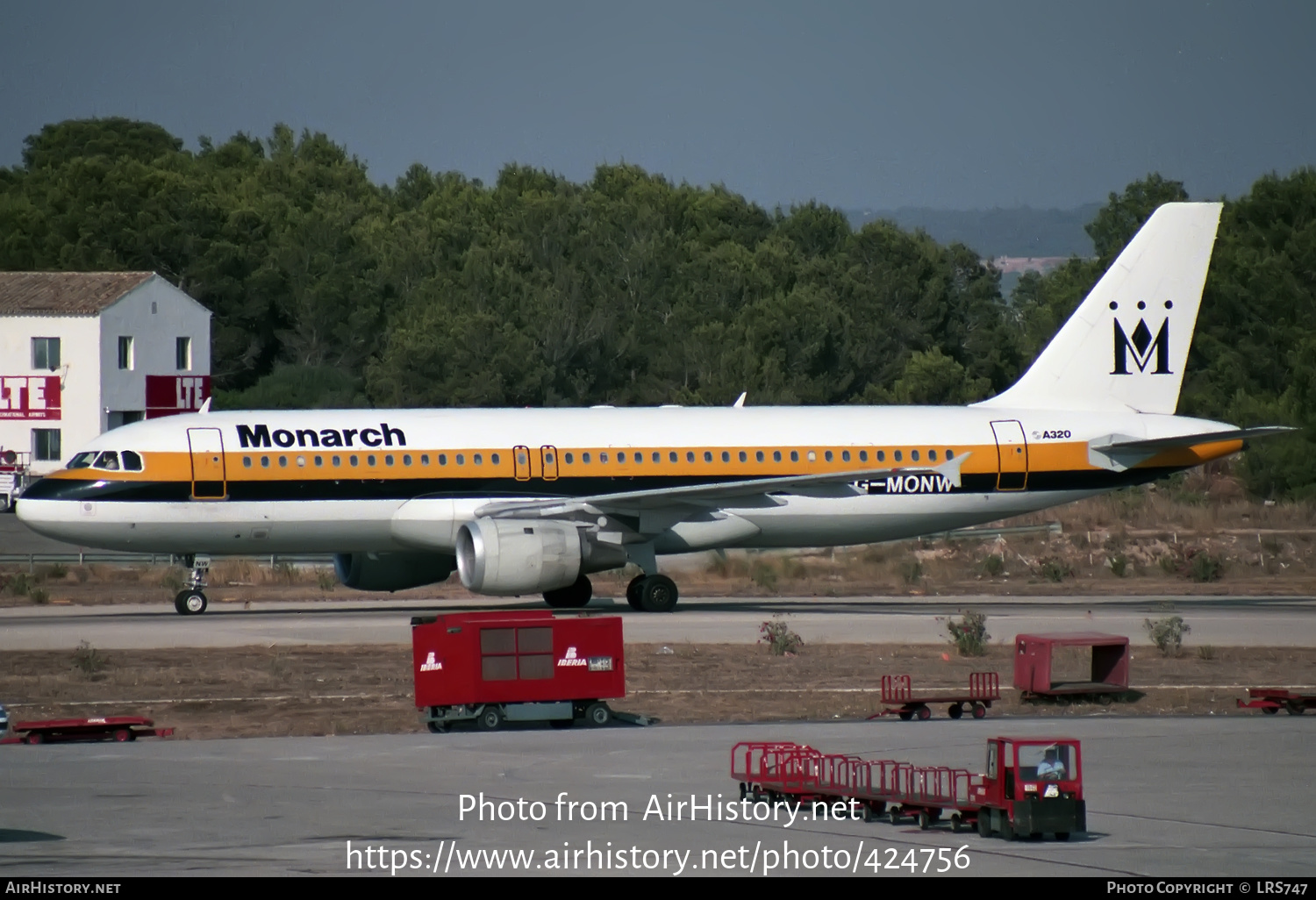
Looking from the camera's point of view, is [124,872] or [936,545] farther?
[936,545]

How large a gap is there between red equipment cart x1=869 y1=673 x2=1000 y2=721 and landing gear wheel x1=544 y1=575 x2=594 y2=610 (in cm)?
1096

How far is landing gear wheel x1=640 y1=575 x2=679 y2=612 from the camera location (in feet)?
103

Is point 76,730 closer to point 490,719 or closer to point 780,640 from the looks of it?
point 490,719

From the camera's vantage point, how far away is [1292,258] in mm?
72312

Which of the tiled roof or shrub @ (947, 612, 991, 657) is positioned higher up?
the tiled roof

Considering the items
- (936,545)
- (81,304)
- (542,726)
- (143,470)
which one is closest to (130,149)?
(81,304)

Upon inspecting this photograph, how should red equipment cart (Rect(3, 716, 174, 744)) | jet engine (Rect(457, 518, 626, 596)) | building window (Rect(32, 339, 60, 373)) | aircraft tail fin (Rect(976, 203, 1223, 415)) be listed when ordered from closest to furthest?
red equipment cart (Rect(3, 716, 174, 744)), jet engine (Rect(457, 518, 626, 596)), aircraft tail fin (Rect(976, 203, 1223, 415)), building window (Rect(32, 339, 60, 373))

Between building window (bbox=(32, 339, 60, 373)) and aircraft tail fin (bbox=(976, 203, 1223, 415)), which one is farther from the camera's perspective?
building window (bbox=(32, 339, 60, 373))

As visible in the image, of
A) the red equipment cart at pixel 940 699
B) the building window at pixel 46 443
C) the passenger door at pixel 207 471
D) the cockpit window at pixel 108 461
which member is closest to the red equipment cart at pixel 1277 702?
the red equipment cart at pixel 940 699

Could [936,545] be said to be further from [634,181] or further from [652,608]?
[634,181]

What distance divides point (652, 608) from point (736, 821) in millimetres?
18121

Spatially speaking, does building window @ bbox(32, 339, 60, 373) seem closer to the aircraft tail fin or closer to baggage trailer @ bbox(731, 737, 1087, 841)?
the aircraft tail fin

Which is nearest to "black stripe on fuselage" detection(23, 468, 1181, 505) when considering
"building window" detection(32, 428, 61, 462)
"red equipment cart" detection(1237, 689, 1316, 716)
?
"red equipment cart" detection(1237, 689, 1316, 716)

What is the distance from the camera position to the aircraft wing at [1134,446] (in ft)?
108
